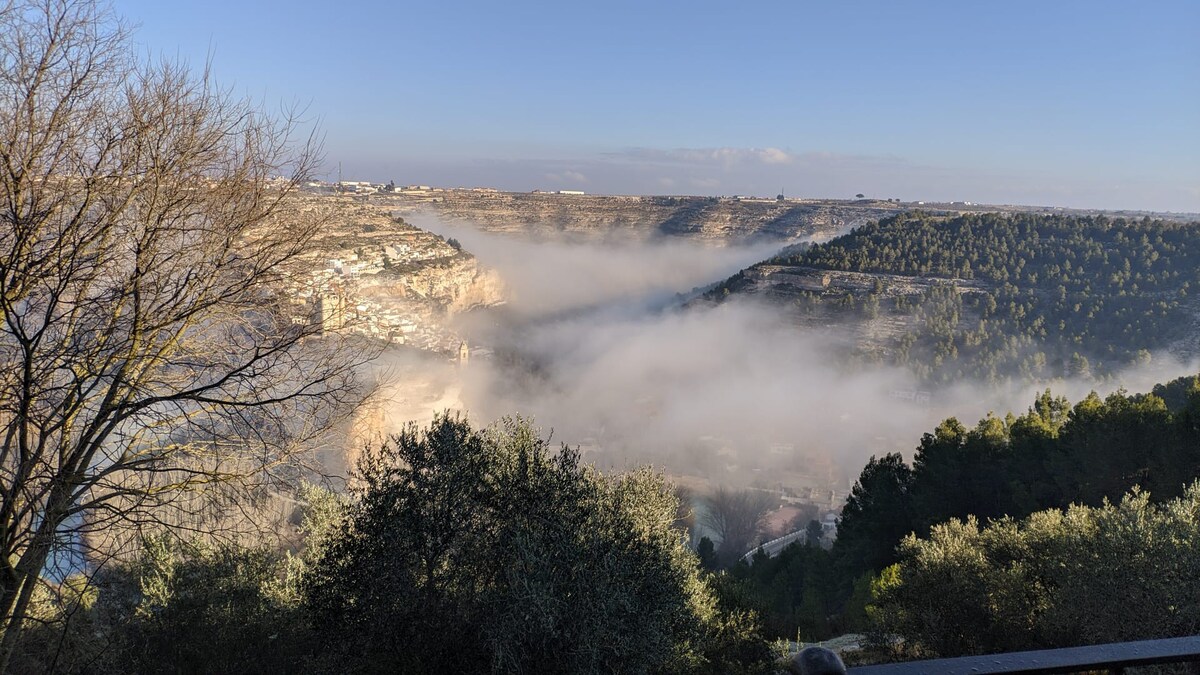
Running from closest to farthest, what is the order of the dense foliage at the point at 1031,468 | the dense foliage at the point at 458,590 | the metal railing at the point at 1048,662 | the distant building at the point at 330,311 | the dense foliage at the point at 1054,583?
the metal railing at the point at 1048,662 → the distant building at the point at 330,311 → the dense foliage at the point at 458,590 → the dense foliage at the point at 1054,583 → the dense foliage at the point at 1031,468

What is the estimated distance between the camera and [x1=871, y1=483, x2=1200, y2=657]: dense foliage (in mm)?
9211

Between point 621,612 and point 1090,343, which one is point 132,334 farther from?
point 1090,343

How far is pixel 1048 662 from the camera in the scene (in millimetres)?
1860

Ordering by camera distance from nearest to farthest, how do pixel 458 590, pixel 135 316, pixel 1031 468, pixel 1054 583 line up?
pixel 135 316, pixel 458 590, pixel 1054 583, pixel 1031 468

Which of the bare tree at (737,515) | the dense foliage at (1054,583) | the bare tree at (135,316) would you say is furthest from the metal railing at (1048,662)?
the bare tree at (737,515)

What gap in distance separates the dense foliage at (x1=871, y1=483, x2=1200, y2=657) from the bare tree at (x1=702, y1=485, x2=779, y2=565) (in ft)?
118

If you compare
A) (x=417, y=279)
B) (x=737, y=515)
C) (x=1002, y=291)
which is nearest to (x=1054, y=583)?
(x=737, y=515)

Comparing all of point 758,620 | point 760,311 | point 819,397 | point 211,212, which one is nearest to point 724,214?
point 760,311

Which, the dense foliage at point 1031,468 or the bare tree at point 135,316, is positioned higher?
the bare tree at point 135,316

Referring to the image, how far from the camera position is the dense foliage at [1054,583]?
921 centimetres

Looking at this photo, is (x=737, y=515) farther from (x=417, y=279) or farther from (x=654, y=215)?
(x=654, y=215)

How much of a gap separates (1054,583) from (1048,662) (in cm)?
1301

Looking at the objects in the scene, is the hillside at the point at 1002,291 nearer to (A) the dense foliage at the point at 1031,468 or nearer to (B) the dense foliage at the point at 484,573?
(A) the dense foliage at the point at 1031,468

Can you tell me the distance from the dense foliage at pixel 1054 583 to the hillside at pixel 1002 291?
51.3m
